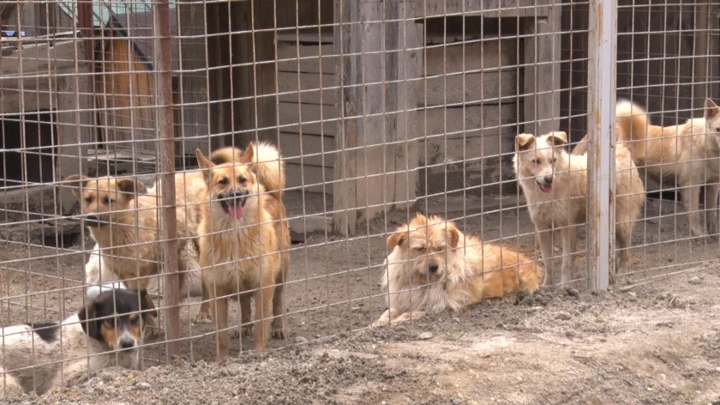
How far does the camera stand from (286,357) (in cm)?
573

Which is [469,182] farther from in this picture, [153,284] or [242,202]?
[242,202]

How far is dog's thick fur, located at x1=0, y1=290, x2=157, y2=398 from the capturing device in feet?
19.1

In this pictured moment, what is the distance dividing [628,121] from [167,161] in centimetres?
469

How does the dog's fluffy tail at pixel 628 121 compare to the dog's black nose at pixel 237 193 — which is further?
the dog's fluffy tail at pixel 628 121

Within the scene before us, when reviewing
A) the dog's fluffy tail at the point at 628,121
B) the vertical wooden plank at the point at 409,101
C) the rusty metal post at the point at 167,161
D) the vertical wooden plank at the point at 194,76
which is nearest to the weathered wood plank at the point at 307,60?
the vertical wooden plank at the point at 409,101

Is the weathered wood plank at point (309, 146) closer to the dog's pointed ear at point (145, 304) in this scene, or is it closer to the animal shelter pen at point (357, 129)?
the animal shelter pen at point (357, 129)

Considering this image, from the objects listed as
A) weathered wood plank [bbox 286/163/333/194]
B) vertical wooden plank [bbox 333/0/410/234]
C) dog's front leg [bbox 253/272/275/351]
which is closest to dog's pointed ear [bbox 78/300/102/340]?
dog's front leg [bbox 253/272/275/351]

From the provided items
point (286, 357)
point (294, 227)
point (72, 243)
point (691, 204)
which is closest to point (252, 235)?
point (286, 357)

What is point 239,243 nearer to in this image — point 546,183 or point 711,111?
point 546,183

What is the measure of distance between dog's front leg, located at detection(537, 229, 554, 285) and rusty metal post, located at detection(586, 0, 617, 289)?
1.52 ft

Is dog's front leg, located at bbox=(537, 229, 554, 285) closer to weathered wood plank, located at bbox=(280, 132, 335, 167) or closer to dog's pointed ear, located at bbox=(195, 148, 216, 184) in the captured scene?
dog's pointed ear, located at bbox=(195, 148, 216, 184)

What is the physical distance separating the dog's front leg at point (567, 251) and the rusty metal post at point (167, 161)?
3164 mm

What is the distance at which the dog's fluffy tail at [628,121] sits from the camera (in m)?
8.46

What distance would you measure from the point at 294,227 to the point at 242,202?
3.56 metres
